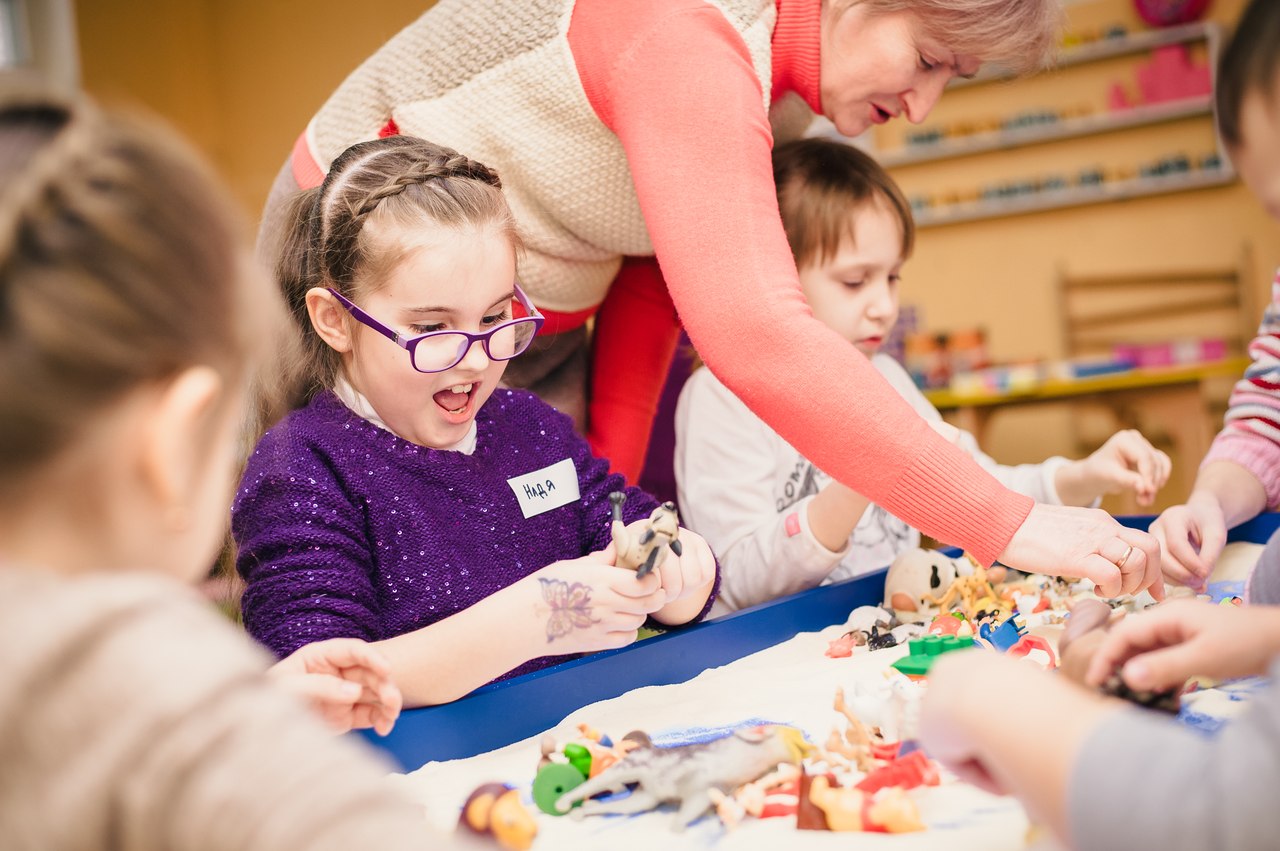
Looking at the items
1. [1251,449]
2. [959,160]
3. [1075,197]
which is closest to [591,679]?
[1251,449]

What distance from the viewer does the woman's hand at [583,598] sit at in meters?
1.07

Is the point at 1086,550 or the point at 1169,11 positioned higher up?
the point at 1169,11

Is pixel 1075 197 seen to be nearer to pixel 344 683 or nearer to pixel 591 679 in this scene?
pixel 591 679

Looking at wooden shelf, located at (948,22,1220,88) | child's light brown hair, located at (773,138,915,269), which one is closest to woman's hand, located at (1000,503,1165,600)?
child's light brown hair, located at (773,138,915,269)

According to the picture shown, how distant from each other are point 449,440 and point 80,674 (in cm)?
78

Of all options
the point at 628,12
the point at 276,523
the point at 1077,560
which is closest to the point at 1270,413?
the point at 1077,560

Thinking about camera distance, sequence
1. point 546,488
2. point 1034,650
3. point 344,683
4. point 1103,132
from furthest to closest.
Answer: point 1103,132 → point 546,488 → point 1034,650 → point 344,683

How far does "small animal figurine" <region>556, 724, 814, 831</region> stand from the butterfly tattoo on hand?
0.22m

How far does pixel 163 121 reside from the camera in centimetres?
58

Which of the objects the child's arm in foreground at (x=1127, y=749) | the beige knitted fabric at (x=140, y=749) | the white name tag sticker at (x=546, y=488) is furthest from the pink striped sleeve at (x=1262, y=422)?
the beige knitted fabric at (x=140, y=749)

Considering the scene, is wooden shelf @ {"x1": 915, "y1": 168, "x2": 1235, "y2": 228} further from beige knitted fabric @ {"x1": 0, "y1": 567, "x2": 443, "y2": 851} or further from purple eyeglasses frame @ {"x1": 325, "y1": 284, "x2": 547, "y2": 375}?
beige knitted fabric @ {"x1": 0, "y1": 567, "x2": 443, "y2": 851}

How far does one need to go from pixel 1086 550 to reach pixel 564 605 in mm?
487

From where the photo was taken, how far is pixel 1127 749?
0.53 metres

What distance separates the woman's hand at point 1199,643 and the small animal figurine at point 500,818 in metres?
0.38
